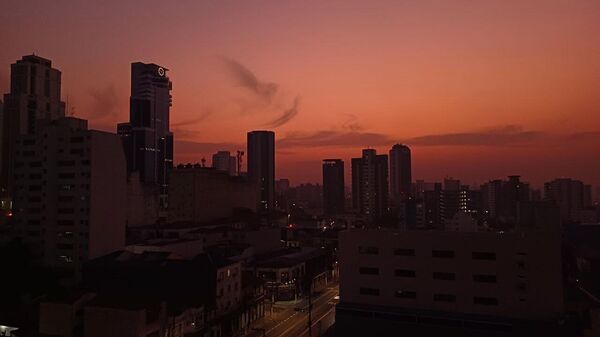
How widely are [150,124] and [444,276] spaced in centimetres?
12473

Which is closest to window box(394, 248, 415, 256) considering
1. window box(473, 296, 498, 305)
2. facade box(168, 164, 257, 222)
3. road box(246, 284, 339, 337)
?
window box(473, 296, 498, 305)

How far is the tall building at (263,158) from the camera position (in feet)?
466

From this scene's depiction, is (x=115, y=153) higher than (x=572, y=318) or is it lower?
higher

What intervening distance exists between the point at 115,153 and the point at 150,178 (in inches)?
3438

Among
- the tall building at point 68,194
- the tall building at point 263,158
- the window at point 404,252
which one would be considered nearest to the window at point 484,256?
the window at point 404,252

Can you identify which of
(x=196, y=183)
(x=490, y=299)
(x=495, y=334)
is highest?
(x=196, y=183)

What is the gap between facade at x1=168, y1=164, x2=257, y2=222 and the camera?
77.5m

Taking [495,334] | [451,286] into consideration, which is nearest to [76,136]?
[451,286]

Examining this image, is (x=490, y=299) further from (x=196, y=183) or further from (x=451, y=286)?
(x=196, y=183)

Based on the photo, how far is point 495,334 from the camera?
2741cm

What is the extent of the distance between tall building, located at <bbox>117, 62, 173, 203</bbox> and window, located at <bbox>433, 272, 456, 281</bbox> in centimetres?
10726

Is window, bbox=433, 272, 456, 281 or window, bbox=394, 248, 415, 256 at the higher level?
window, bbox=394, 248, 415, 256

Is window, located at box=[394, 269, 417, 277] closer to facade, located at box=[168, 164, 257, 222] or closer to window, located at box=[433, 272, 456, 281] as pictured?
window, located at box=[433, 272, 456, 281]

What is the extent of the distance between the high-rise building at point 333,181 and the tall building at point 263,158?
A: 22.5 metres
